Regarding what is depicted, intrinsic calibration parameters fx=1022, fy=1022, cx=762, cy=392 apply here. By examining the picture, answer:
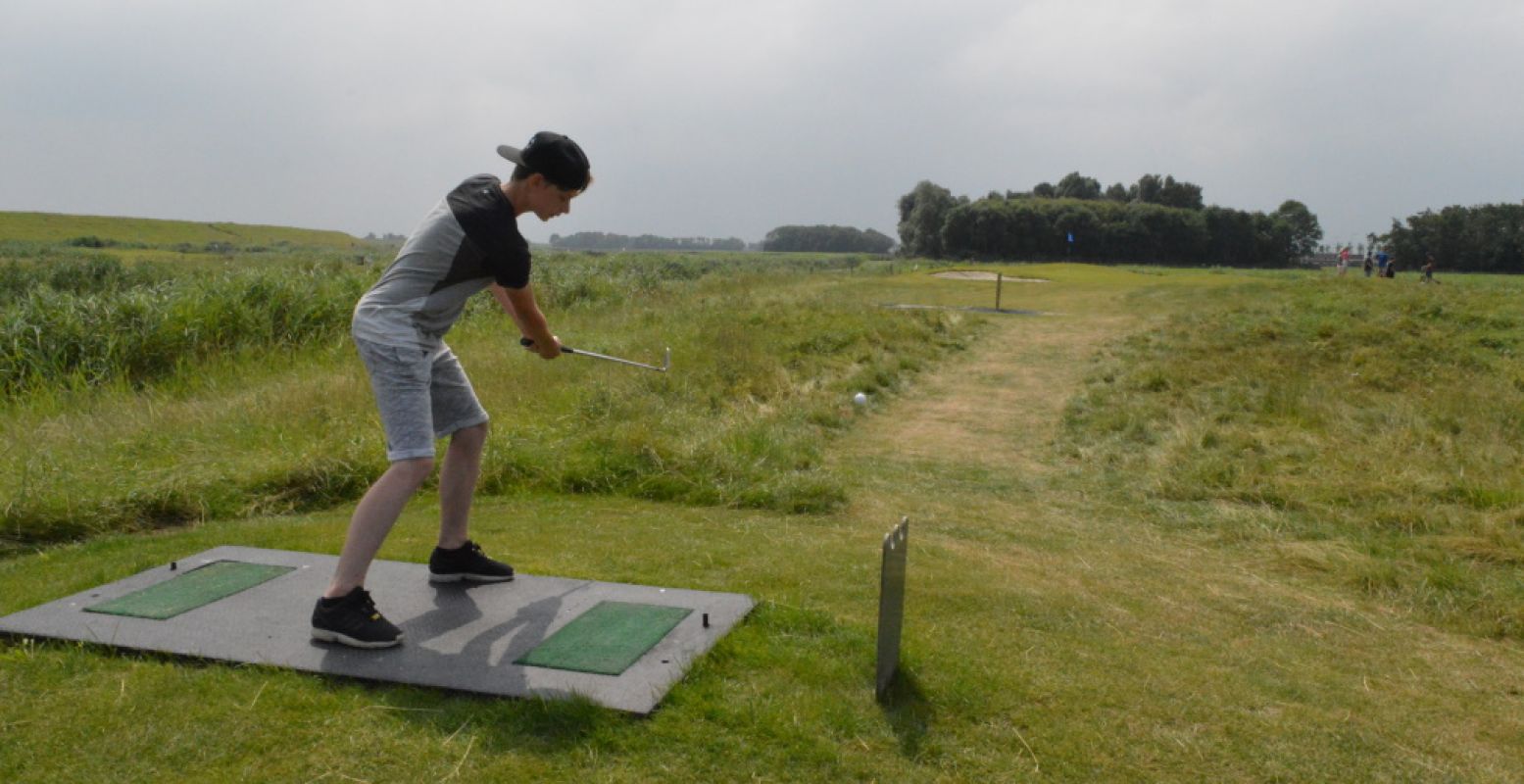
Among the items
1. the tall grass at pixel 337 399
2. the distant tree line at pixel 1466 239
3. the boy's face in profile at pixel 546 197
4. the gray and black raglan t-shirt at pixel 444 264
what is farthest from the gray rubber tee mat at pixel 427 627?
the distant tree line at pixel 1466 239

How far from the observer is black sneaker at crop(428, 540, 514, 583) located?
13.7ft

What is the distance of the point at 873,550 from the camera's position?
17.0 ft

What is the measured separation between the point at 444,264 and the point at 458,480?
98 centimetres

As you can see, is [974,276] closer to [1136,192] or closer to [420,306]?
[420,306]

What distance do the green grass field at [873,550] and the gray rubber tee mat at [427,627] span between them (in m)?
0.10

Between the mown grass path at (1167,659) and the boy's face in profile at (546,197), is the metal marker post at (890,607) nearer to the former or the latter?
the mown grass path at (1167,659)

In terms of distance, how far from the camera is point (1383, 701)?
3.38 m

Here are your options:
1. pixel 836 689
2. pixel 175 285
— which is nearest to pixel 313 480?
pixel 836 689

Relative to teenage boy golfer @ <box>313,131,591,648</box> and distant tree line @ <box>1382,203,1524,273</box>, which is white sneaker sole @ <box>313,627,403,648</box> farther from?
distant tree line @ <box>1382,203,1524,273</box>

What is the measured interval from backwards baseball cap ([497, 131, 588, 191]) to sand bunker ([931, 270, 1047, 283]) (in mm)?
30509

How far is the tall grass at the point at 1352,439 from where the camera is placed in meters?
5.29

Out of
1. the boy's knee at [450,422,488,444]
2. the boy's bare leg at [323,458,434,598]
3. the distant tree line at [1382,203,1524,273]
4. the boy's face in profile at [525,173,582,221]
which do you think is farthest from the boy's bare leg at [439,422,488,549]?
the distant tree line at [1382,203,1524,273]

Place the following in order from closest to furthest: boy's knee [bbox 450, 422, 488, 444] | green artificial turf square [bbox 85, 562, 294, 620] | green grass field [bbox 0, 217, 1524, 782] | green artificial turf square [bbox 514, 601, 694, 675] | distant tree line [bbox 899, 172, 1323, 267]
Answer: green grass field [bbox 0, 217, 1524, 782] < green artificial turf square [bbox 514, 601, 694, 675] < green artificial turf square [bbox 85, 562, 294, 620] < boy's knee [bbox 450, 422, 488, 444] < distant tree line [bbox 899, 172, 1323, 267]

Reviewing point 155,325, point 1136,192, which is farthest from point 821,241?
point 155,325
